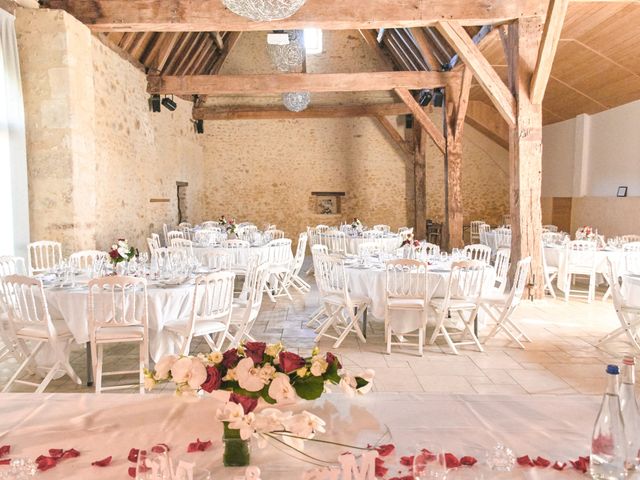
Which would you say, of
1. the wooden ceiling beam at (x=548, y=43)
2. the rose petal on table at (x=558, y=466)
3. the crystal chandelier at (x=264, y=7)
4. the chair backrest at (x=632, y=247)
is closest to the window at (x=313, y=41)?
the wooden ceiling beam at (x=548, y=43)

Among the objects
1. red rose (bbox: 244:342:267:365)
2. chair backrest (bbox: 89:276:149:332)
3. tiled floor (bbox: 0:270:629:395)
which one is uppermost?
red rose (bbox: 244:342:267:365)

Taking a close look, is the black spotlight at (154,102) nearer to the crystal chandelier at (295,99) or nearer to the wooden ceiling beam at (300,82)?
the wooden ceiling beam at (300,82)

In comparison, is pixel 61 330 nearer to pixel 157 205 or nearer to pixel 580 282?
pixel 157 205

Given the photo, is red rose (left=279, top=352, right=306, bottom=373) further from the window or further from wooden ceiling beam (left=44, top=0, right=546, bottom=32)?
the window

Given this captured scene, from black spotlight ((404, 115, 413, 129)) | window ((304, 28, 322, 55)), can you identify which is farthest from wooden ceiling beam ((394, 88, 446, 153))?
window ((304, 28, 322, 55))

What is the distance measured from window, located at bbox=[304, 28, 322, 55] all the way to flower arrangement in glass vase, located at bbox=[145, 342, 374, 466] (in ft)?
42.9

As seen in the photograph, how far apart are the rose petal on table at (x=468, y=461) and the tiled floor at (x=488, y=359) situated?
254 centimetres

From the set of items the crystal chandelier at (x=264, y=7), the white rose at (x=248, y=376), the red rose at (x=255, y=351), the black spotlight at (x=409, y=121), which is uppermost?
the black spotlight at (x=409, y=121)

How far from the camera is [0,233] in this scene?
5520 mm

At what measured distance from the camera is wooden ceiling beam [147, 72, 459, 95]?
9555mm

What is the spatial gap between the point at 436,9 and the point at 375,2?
0.78 metres

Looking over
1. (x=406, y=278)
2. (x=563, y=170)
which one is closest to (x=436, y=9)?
(x=406, y=278)

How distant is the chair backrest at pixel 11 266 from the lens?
4.63 meters

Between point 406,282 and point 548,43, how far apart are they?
3496 millimetres
